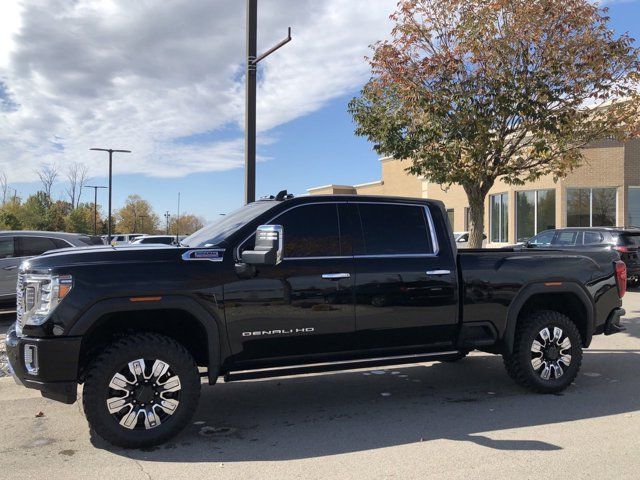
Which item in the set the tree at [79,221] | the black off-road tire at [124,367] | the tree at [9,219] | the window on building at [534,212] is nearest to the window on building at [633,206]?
the window on building at [534,212]

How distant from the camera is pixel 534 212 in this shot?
25688 mm

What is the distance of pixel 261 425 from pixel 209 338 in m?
1.05

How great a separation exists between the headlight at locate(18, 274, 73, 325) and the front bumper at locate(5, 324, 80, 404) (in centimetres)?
17

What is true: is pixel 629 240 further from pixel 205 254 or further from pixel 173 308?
pixel 173 308

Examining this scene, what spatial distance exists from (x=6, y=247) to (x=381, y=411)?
898cm

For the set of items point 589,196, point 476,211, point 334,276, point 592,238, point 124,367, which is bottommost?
point 124,367

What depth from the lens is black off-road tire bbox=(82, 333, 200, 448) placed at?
426cm

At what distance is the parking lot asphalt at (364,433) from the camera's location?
403 cm

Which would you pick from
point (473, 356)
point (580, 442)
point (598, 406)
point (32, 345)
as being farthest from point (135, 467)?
point (473, 356)

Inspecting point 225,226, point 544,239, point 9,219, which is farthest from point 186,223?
point 225,226

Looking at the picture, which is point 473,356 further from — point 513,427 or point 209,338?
point 209,338

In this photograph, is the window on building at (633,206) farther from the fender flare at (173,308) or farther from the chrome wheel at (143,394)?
→ the chrome wheel at (143,394)

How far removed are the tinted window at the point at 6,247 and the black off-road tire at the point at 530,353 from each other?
961 centimetres

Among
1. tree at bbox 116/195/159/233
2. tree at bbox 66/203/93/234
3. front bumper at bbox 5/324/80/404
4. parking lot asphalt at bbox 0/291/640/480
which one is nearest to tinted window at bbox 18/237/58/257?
parking lot asphalt at bbox 0/291/640/480
